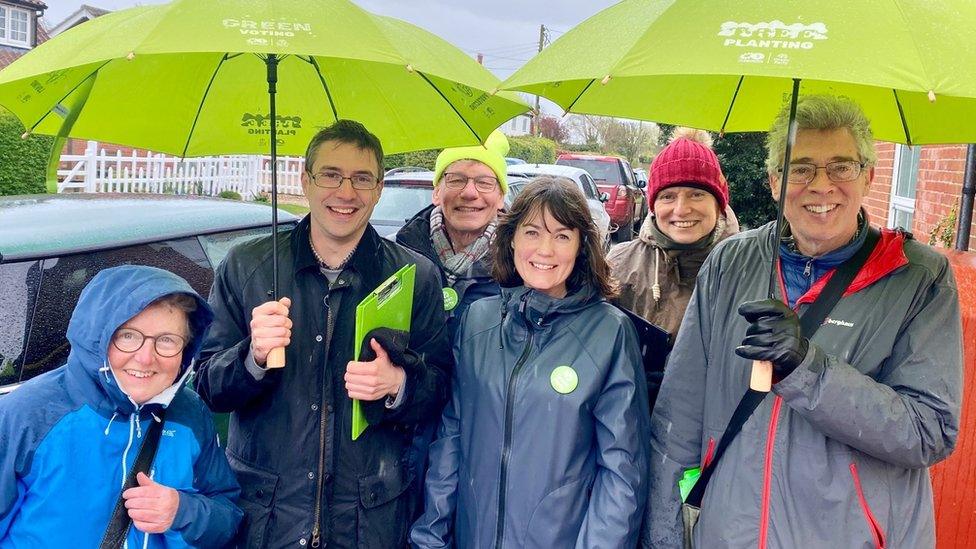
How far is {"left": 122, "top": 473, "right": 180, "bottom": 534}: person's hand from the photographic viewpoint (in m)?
2.14

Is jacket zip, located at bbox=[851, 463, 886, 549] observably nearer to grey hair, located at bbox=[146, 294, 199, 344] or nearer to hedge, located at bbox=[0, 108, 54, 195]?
grey hair, located at bbox=[146, 294, 199, 344]

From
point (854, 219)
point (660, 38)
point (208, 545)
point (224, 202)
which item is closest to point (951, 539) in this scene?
point (854, 219)

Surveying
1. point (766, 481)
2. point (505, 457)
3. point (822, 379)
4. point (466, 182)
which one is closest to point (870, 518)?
point (766, 481)

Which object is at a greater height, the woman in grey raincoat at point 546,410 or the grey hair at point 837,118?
the grey hair at point 837,118

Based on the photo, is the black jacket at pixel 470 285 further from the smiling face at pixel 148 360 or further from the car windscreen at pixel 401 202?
the car windscreen at pixel 401 202

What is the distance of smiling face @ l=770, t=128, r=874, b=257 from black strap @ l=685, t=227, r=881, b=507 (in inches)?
2.5

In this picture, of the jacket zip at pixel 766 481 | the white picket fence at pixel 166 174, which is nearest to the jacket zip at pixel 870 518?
the jacket zip at pixel 766 481

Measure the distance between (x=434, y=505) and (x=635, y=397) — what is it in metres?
0.75

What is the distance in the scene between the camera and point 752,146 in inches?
382

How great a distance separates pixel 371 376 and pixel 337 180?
0.73 metres

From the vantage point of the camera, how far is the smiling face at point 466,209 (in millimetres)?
3682

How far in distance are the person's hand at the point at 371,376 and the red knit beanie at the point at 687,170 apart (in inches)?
67.3

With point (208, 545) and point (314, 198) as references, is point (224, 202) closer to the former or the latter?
point (314, 198)

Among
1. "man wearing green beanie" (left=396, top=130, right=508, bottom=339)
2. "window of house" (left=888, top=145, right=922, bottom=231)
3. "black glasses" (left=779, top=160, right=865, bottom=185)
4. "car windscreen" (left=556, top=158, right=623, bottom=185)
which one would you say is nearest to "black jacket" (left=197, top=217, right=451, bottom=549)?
"man wearing green beanie" (left=396, top=130, right=508, bottom=339)
